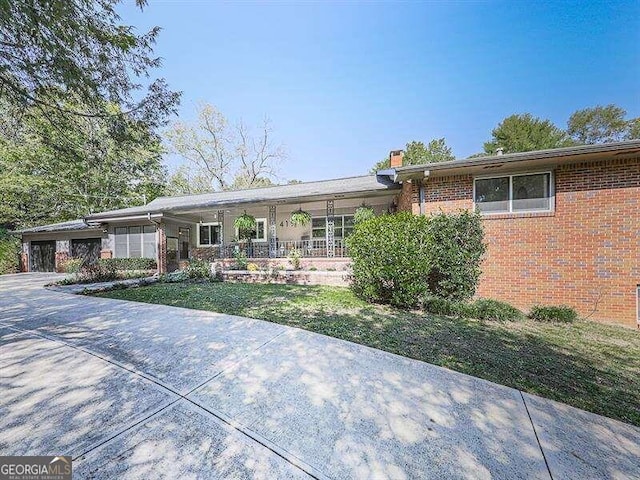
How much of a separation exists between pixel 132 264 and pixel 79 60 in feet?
36.4

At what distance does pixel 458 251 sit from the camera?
652cm

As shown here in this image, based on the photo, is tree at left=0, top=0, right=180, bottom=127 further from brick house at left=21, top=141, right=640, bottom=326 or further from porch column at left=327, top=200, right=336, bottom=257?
brick house at left=21, top=141, right=640, bottom=326

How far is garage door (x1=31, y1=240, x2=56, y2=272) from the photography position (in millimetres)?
17344

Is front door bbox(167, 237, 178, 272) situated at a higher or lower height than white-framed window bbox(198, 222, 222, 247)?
lower

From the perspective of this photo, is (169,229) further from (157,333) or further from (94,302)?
(157,333)

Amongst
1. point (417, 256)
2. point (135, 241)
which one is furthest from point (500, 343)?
point (135, 241)

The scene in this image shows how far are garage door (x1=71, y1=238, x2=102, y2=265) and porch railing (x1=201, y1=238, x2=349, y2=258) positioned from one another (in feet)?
25.6


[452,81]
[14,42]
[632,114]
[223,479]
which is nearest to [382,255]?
[223,479]

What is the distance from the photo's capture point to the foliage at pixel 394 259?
243 inches

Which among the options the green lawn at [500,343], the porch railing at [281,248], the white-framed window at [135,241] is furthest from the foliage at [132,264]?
the green lawn at [500,343]

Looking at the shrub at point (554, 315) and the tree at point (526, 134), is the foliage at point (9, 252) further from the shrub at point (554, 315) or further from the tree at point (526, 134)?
the tree at point (526, 134)

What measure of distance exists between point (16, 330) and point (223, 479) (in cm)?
559

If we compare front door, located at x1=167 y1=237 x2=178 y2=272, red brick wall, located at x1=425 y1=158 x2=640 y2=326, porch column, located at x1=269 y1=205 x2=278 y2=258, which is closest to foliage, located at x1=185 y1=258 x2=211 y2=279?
porch column, located at x1=269 y1=205 x2=278 y2=258

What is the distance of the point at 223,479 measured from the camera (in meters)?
1.74
